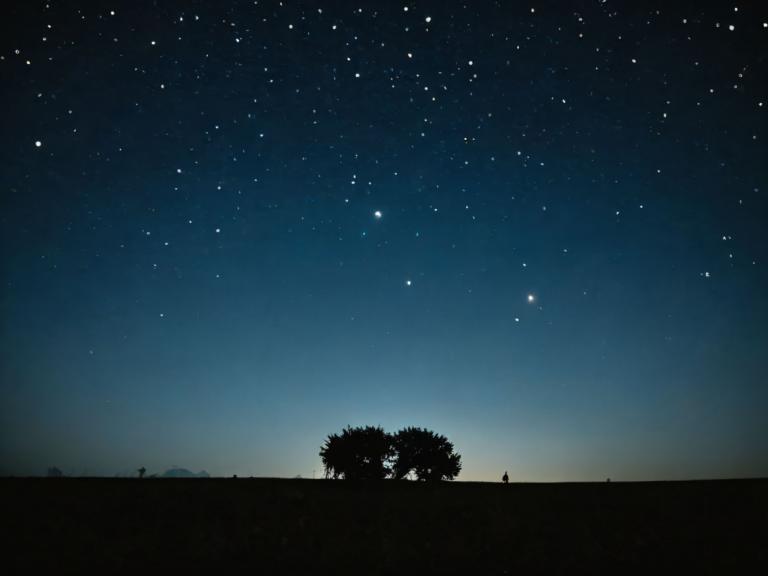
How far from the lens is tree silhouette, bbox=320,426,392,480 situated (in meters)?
36.8

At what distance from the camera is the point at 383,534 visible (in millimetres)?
13328

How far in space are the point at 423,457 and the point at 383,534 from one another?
119ft

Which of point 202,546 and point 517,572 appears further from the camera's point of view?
point 202,546

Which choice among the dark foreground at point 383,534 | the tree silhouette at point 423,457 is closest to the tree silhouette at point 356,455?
the tree silhouette at point 423,457

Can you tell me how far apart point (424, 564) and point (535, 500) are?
10.7m

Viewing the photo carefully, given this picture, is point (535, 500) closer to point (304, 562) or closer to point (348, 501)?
point (348, 501)

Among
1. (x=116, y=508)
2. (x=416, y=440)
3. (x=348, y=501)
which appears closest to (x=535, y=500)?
(x=348, y=501)

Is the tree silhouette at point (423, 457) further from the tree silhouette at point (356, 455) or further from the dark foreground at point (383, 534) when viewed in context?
the dark foreground at point (383, 534)

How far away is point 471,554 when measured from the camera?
37.7 ft

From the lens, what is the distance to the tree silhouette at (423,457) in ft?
155

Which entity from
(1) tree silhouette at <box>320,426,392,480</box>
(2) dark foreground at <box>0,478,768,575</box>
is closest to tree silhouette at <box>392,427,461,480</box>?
(1) tree silhouette at <box>320,426,392,480</box>

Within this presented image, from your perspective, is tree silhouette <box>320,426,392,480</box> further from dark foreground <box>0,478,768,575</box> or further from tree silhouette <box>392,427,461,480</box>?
dark foreground <box>0,478,768,575</box>

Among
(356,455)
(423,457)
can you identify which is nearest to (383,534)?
(356,455)

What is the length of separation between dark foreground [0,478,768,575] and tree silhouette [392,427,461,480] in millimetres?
28884
